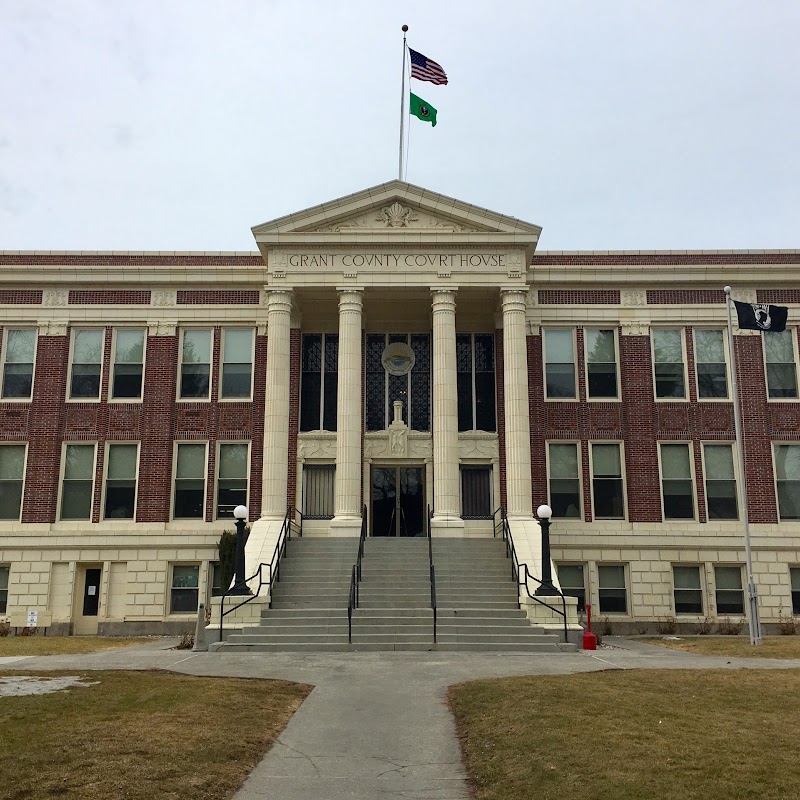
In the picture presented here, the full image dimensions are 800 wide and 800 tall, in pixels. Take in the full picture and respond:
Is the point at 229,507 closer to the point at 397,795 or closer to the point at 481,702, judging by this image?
the point at 481,702

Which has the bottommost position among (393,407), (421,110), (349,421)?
(349,421)

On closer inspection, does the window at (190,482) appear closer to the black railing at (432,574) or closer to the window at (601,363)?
the black railing at (432,574)

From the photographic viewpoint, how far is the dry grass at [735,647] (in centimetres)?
1844

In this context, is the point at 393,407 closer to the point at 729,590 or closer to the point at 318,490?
the point at 318,490

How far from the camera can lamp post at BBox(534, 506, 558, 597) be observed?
2048 cm

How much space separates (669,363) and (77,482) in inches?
789

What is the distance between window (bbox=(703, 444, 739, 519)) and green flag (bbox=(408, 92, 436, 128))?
14.6m

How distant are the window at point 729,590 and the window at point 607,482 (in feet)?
11.6

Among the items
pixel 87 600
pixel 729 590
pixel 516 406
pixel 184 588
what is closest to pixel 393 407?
pixel 516 406

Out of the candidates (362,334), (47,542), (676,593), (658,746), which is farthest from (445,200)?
(658,746)

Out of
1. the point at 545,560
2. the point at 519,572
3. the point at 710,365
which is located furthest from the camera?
Result: the point at 710,365

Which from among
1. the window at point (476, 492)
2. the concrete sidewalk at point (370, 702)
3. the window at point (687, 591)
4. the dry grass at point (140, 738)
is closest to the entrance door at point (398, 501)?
the window at point (476, 492)

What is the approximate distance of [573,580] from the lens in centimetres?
2730

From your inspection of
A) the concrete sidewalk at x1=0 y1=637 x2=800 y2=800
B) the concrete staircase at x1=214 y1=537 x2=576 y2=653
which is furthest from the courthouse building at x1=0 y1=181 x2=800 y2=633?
the concrete sidewalk at x1=0 y1=637 x2=800 y2=800
